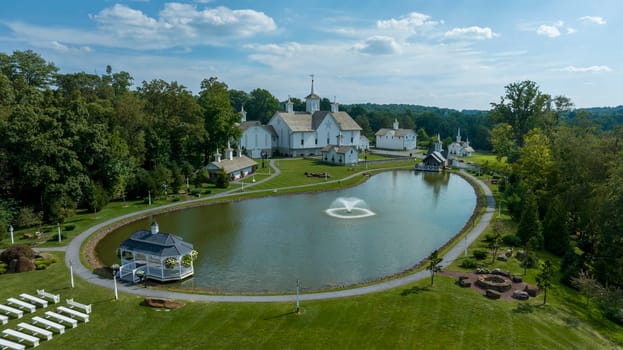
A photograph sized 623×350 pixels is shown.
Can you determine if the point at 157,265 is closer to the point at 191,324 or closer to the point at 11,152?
the point at 191,324

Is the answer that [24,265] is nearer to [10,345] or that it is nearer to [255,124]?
[10,345]

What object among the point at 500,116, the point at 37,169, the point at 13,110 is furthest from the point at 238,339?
the point at 500,116

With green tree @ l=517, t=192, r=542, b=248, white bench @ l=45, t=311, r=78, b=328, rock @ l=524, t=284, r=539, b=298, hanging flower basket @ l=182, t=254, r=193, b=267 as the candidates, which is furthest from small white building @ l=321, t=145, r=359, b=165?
white bench @ l=45, t=311, r=78, b=328

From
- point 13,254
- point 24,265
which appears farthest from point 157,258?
point 13,254

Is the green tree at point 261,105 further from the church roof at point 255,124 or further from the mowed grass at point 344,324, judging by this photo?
the mowed grass at point 344,324

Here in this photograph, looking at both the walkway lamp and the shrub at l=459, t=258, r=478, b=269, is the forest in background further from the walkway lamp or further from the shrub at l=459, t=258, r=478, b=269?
the walkway lamp

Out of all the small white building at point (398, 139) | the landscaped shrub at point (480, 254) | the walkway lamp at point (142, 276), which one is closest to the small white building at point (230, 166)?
the walkway lamp at point (142, 276)
